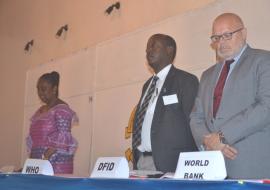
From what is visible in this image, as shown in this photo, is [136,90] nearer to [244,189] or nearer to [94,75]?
[94,75]

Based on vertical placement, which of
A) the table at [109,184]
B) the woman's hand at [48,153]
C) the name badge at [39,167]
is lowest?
the table at [109,184]

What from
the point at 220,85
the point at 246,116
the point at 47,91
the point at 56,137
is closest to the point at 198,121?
the point at 220,85

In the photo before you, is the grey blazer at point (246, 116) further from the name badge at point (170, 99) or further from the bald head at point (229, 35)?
the name badge at point (170, 99)

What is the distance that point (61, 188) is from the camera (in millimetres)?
1705

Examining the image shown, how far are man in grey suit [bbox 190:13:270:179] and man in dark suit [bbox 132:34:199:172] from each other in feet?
0.50

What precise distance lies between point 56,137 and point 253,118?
1.69 meters

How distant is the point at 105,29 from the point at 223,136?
287cm

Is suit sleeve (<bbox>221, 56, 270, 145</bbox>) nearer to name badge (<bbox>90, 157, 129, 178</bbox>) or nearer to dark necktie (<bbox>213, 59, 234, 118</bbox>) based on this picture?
dark necktie (<bbox>213, 59, 234, 118</bbox>)

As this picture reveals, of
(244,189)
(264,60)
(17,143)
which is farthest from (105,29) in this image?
(244,189)

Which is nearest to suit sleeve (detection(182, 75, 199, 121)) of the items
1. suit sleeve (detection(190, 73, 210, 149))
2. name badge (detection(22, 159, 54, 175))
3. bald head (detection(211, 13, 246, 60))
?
A: suit sleeve (detection(190, 73, 210, 149))

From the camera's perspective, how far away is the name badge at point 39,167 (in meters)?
2.10

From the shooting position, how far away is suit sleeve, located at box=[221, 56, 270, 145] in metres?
2.01

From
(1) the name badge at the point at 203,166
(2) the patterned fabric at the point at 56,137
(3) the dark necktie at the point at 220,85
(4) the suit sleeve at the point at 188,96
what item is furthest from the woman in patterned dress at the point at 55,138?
(1) the name badge at the point at 203,166

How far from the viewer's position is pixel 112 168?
1.71 metres
